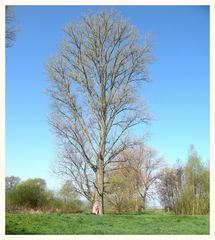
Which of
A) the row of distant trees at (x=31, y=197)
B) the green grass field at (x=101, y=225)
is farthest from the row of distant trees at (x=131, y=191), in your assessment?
the green grass field at (x=101, y=225)

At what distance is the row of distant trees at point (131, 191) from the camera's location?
500 inches

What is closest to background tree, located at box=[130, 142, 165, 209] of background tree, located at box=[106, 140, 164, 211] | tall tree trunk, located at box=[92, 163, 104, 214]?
background tree, located at box=[106, 140, 164, 211]

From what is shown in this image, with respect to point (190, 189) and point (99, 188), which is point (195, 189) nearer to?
point (190, 189)

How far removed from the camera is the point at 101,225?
362 inches

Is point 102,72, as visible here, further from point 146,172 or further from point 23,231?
point 146,172

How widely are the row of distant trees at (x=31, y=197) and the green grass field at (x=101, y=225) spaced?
279 cm

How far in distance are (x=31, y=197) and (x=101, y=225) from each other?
4.09 meters

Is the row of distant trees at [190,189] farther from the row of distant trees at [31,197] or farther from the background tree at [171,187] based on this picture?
the row of distant trees at [31,197]

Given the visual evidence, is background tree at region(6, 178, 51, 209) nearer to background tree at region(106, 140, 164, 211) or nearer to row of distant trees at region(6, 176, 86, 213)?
row of distant trees at region(6, 176, 86, 213)

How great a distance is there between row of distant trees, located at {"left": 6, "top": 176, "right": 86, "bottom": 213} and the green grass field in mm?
2795

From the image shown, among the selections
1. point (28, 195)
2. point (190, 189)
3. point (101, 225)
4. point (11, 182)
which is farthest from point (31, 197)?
point (190, 189)

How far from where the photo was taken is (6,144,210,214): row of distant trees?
12.7 meters
